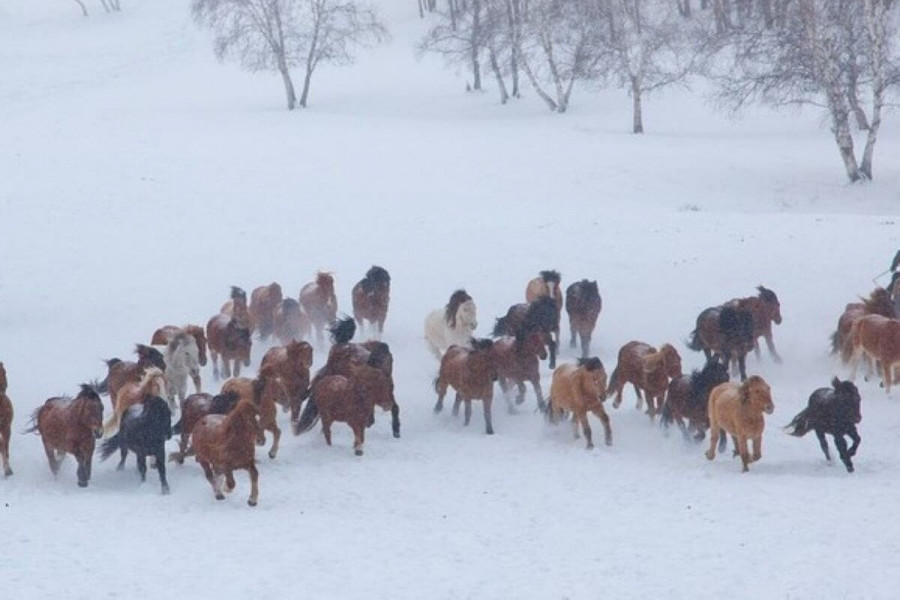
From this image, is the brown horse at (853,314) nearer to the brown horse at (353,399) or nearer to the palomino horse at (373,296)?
the brown horse at (353,399)

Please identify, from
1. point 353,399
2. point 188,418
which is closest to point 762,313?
point 353,399

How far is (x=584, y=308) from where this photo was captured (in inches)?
709

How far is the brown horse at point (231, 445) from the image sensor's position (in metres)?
11.9

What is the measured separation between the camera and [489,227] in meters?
25.6

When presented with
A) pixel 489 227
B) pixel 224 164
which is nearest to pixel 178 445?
pixel 489 227

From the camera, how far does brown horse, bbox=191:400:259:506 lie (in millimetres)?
11859

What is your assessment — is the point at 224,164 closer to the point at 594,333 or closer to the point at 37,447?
the point at 594,333

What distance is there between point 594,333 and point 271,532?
9.41 m

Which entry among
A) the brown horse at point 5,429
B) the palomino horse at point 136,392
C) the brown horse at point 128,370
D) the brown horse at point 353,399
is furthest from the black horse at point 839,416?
the brown horse at point 5,429

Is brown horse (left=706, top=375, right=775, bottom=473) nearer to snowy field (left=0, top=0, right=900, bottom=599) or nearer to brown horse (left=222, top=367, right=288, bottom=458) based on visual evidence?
snowy field (left=0, top=0, right=900, bottom=599)

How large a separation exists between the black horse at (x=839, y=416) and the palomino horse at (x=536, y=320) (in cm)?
459

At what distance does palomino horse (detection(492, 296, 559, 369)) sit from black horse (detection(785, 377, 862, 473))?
459 centimetres

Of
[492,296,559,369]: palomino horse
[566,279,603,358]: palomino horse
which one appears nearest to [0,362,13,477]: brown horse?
[492,296,559,369]: palomino horse

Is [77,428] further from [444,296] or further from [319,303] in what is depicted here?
[444,296]
